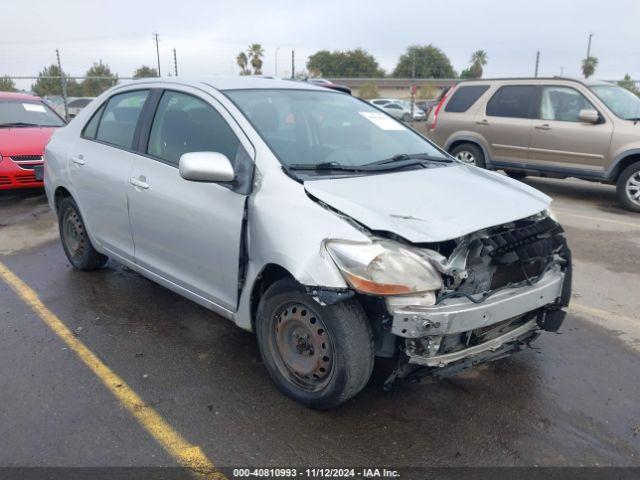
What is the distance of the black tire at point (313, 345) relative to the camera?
110 inches

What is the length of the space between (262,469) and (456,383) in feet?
4.55

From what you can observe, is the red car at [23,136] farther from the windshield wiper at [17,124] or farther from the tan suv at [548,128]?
the tan suv at [548,128]

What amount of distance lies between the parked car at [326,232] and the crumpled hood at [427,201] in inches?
0.5

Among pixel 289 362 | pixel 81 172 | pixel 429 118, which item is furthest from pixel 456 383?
pixel 429 118

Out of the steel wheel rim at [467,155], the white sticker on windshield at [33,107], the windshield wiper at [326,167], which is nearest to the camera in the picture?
the windshield wiper at [326,167]

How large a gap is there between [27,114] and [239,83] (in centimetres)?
712

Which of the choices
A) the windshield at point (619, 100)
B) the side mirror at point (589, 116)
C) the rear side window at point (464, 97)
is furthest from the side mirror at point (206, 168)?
the rear side window at point (464, 97)

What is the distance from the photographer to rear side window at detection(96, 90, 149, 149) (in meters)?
4.31

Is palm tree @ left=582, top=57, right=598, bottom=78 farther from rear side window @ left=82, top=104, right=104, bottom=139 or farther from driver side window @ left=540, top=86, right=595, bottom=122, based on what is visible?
rear side window @ left=82, top=104, right=104, bottom=139

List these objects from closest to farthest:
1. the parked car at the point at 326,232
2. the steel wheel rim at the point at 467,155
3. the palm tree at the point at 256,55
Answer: the parked car at the point at 326,232 < the steel wheel rim at the point at 467,155 < the palm tree at the point at 256,55

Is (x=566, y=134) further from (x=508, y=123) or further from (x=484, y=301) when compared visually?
(x=484, y=301)

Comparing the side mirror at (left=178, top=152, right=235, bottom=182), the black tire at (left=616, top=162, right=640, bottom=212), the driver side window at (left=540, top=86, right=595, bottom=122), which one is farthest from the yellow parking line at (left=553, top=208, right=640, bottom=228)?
the side mirror at (left=178, top=152, right=235, bottom=182)

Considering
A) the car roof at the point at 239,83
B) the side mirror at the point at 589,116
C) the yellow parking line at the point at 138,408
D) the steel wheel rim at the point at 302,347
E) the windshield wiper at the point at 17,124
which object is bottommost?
the yellow parking line at the point at 138,408

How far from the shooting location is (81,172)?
471 cm
